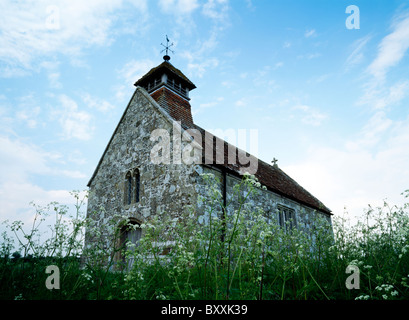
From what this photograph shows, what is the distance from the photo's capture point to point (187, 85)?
15188 mm

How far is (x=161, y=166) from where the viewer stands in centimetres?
994

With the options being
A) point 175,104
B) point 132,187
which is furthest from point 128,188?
point 175,104

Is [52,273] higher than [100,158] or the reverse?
the reverse

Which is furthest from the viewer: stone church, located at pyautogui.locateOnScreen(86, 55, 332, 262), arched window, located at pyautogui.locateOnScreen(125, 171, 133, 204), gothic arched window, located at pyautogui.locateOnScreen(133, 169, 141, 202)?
arched window, located at pyautogui.locateOnScreen(125, 171, 133, 204)

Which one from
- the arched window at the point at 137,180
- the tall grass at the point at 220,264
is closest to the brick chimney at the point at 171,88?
the arched window at the point at 137,180

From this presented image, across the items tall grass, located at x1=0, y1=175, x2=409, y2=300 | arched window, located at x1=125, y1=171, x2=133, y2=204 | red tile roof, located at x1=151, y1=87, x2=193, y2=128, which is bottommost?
tall grass, located at x1=0, y1=175, x2=409, y2=300

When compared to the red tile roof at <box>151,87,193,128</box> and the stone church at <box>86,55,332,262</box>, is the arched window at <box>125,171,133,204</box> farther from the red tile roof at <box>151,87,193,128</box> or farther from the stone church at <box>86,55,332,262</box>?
the red tile roof at <box>151,87,193,128</box>

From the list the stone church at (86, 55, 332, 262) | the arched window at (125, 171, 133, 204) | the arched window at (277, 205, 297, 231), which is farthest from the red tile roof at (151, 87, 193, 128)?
the arched window at (277, 205, 297, 231)

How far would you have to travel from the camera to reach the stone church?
361 inches

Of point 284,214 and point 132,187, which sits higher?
point 132,187

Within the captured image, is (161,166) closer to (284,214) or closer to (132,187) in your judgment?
(132,187)
